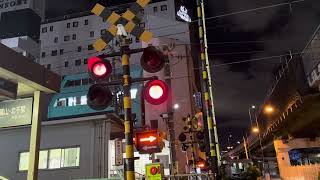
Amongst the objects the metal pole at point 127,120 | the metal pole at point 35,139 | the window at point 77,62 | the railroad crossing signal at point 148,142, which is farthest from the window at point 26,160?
the window at point 77,62

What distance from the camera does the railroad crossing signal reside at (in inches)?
281

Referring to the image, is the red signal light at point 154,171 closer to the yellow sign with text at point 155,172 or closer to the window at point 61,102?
the yellow sign with text at point 155,172

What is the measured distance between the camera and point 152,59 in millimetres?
6562

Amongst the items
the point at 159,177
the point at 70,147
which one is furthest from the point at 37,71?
the point at 70,147

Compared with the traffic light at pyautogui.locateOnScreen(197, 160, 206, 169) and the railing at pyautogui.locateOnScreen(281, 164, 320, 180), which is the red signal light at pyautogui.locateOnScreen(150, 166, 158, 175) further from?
the traffic light at pyautogui.locateOnScreen(197, 160, 206, 169)

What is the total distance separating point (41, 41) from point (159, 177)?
68970mm

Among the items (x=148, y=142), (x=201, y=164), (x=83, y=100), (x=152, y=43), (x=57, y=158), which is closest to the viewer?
(x=148, y=142)

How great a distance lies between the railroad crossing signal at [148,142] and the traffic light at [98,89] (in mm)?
1086

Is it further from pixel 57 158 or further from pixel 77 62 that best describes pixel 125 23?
pixel 77 62

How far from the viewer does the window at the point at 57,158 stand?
20.9 m

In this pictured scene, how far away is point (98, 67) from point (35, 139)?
11.5 feet

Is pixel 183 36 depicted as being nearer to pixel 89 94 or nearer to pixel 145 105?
pixel 145 105

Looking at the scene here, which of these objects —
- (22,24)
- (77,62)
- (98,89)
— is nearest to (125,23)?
(98,89)

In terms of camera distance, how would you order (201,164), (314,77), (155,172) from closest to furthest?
(155,172)
(314,77)
(201,164)
